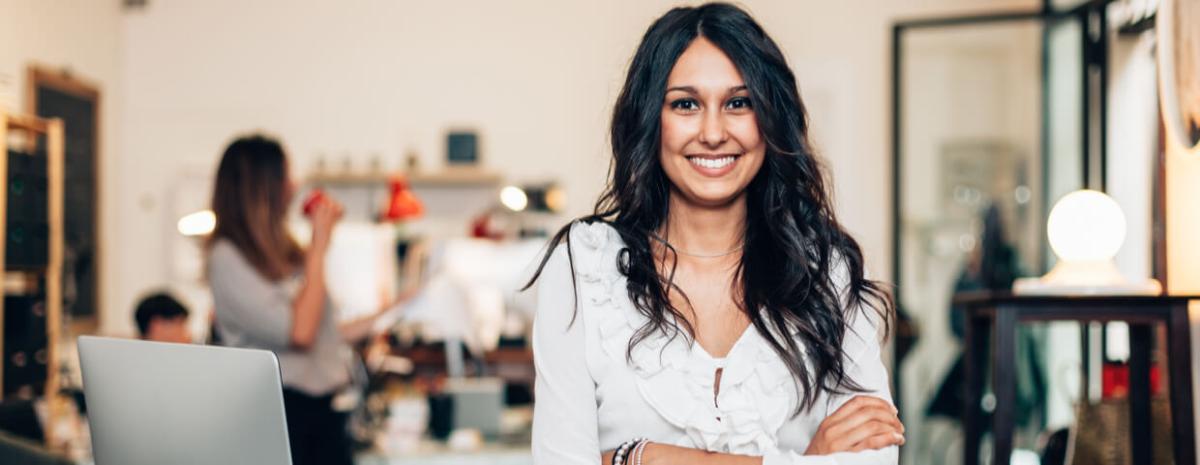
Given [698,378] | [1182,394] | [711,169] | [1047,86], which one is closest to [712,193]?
[711,169]

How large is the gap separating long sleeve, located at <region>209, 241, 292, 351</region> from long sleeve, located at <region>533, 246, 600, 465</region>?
143 centimetres

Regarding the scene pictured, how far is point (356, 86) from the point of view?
6.50 m

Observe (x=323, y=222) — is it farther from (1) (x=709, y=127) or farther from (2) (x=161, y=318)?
(1) (x=709, y=127)

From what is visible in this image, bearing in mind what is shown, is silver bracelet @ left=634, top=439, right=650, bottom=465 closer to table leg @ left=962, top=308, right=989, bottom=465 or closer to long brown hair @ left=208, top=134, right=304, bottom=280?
table leg @ left=962, top=308, right=989, bottom=465

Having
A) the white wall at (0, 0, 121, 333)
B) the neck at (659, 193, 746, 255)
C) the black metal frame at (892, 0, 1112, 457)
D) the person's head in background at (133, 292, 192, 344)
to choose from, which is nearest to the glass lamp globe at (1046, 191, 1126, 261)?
the black metal frame at (892, 0, 1112, 457)

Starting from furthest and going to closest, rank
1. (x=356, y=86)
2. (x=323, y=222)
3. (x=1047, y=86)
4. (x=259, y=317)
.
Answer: (x=356, y=86) < (x=1047, y=86) < (x=323, y=222) < (x=259, y=317)

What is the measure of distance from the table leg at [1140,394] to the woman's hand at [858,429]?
1.17 m

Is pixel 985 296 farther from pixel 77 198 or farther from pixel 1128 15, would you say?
pixel 77 198

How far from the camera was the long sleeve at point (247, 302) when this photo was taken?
2795mm

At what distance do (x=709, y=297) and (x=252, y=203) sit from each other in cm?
161

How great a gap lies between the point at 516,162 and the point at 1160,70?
4390 mm

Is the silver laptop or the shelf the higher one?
the shelf

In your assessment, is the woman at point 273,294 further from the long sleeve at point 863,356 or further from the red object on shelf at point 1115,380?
the red object on shelf at point 1115,380

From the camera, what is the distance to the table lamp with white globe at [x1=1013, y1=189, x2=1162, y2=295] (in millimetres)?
2461
